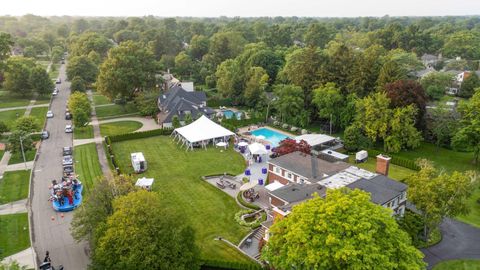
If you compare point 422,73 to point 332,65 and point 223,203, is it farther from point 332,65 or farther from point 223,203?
point 223,203

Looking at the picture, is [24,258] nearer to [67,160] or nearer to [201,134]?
[67,160]

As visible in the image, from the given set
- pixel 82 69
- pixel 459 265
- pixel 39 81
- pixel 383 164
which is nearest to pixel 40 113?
pixel 39 81

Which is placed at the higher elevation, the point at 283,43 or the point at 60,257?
the point at 283,43

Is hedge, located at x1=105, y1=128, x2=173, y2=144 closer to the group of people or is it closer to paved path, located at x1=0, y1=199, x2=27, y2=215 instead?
the group of people

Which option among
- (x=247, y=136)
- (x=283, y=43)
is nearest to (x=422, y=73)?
(x=283, y=43)

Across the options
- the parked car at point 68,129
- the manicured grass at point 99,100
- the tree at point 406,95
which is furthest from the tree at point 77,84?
the tree at point 406,95
